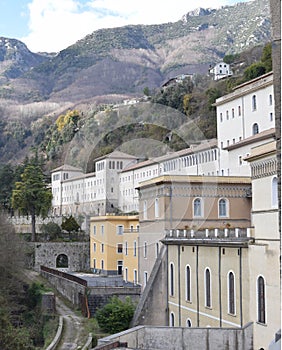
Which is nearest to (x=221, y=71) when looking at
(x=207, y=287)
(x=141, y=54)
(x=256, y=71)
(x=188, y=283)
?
(x=256, y=71)

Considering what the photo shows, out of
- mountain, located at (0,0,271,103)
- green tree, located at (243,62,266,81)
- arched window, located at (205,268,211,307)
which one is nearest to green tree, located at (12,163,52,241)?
green tree, located at (243,62,266,81)

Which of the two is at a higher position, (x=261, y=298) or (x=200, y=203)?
(x=200, y=203)

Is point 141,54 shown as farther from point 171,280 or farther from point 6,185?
point 171,280

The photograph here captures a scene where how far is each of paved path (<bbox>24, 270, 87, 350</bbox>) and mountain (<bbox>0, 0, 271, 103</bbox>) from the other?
9989cm

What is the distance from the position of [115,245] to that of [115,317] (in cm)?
1159

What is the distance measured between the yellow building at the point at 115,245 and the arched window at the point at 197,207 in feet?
17.8

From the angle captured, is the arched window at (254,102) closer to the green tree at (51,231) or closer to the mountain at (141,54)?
the green tree at (51,231)

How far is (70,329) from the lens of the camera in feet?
90.1

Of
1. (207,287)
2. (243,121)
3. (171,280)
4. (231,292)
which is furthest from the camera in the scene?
(243,121)

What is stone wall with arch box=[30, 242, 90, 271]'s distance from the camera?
47.2 metres

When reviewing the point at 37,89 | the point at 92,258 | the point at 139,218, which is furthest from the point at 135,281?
the point at 37,89

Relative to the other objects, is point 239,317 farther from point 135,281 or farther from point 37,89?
point 37,89

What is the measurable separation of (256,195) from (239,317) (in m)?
4.08

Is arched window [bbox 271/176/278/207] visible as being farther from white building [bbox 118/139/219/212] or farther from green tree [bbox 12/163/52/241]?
green tree [bbox 12/163/52/241]
